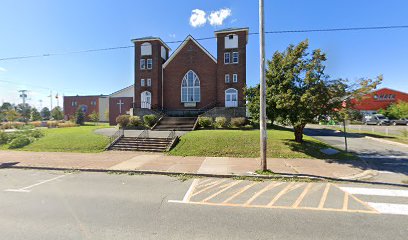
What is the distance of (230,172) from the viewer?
8305mm

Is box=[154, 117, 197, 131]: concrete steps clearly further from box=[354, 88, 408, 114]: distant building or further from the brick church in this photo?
box=[354, 88, 408, 114]: distant building

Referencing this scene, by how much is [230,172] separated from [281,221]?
396 centimetres

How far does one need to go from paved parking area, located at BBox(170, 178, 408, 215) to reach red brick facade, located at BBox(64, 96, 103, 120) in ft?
204

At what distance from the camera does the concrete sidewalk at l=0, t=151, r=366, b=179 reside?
A: 27.8 ft

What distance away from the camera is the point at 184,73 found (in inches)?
1112

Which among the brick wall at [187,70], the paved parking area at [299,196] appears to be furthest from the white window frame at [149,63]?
the paved parking area at [299,196]

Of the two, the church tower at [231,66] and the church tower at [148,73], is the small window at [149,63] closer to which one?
the church tower at [148,73]

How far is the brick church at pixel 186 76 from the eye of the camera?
2602 centimetres

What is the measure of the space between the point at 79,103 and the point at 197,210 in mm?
67018

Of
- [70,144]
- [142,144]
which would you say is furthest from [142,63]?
[142,144]

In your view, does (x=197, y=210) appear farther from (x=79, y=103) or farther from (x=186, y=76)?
(x=79, y=103)

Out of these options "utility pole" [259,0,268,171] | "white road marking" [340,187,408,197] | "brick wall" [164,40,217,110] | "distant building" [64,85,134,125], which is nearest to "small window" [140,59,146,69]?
"brick wall" [164,40,217,110]

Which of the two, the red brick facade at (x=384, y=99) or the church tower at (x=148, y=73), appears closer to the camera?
the church tower at (x=148, y=73)

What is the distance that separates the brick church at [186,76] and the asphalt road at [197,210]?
64.6 ft
